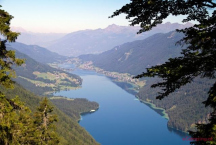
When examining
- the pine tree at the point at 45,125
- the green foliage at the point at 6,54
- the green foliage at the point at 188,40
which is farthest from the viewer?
the pine tree at the point at 45,125

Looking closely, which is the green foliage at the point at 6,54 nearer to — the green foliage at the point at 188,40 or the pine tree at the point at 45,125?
the green foliage at the point at 188,40

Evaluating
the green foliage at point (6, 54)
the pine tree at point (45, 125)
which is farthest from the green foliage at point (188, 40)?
the pine tree at point (45, 125)

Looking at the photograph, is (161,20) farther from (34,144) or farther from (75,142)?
(75,142)

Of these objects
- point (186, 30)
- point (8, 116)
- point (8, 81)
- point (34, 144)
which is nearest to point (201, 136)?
point (186, 30)

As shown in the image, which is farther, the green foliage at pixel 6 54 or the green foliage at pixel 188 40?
the green foliage at pixel 6 54

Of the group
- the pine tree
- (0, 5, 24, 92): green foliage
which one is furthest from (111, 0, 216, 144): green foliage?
the pine tree

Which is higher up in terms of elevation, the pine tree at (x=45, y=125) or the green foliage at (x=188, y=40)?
the green foliage at (x=188, y=40)

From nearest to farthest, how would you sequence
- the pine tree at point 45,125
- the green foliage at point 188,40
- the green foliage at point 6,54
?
the green foliage at point 188,40
the green foliage at point 6,54
the pine tree at point 45,125

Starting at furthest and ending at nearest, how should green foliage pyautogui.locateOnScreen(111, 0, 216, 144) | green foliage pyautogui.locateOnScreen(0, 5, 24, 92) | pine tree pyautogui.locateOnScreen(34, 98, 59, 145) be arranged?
pine tree pyautogui.locateOnScreen(34, 98, 59, 145)
green foliage pyautogui.locateOnScreen(0, 5, 24, 92)
green foliage pyautogui.locateOnScreen(111, 0, 216, 144)

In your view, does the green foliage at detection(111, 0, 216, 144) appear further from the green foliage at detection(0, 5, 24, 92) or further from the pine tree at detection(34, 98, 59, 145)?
the pine tree at detection(34, 98, 59, 145)

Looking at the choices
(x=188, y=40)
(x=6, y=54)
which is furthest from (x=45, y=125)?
(x=188, y=40)

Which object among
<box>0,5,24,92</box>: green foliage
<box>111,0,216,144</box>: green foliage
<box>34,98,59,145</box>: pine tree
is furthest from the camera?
<box>34,98,59,145</box>: pine tree
